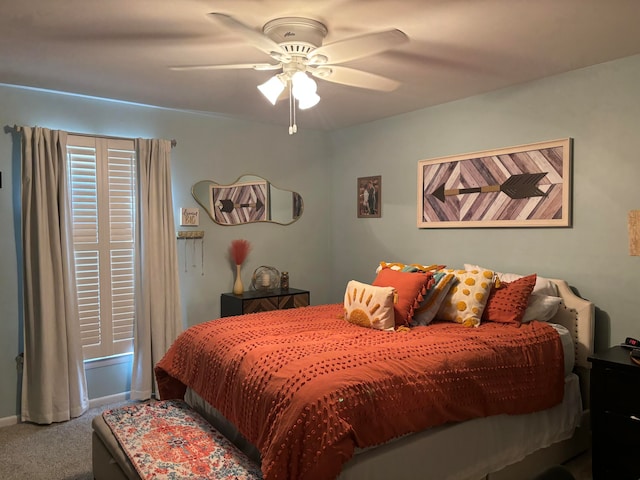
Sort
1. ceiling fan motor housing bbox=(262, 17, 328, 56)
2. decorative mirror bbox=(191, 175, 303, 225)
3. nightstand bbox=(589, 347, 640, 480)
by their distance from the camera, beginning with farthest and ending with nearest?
decorative mirror bbox=(191, 175, 303, 225), nightstand bbox=(589, 347, 640, 480), ceiling fan motor housing bbox=(262, 17, 328, 56)

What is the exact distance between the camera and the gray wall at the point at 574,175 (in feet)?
9.69

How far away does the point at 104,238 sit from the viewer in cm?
383

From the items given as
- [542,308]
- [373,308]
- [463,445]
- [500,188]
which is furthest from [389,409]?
[500,188]

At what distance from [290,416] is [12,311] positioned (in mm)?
2617

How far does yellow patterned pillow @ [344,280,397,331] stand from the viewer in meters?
2.99

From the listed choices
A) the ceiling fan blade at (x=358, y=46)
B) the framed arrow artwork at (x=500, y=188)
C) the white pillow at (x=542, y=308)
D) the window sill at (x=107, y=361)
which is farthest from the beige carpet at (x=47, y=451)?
the framed arrow artwork at (x=500, y=188)

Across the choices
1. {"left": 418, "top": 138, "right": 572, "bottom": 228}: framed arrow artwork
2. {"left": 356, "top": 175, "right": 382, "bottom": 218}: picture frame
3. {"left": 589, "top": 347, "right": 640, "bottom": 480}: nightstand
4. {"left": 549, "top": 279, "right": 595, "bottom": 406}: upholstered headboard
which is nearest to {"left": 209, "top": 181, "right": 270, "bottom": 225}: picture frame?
{"left": 356, "top": 175, "right": 382, "bottom": 218}: picture frame

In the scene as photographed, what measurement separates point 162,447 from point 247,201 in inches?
108

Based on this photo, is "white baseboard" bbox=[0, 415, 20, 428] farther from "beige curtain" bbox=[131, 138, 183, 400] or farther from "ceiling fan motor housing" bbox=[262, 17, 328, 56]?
"ceiling fan motor housing" bbox=[262, 17, 328, 56]

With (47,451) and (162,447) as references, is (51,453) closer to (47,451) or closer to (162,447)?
(47,451)

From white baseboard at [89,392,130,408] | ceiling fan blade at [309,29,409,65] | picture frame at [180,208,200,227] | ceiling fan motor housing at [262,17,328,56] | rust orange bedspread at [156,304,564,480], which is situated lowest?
white baseboard at [89,392,130,408]

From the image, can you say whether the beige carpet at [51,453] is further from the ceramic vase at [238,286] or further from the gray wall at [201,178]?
the ceramic vase at [238,286]

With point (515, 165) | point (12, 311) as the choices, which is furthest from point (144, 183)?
→ point (515, 165)

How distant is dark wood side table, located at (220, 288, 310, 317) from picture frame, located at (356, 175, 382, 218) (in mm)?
979
